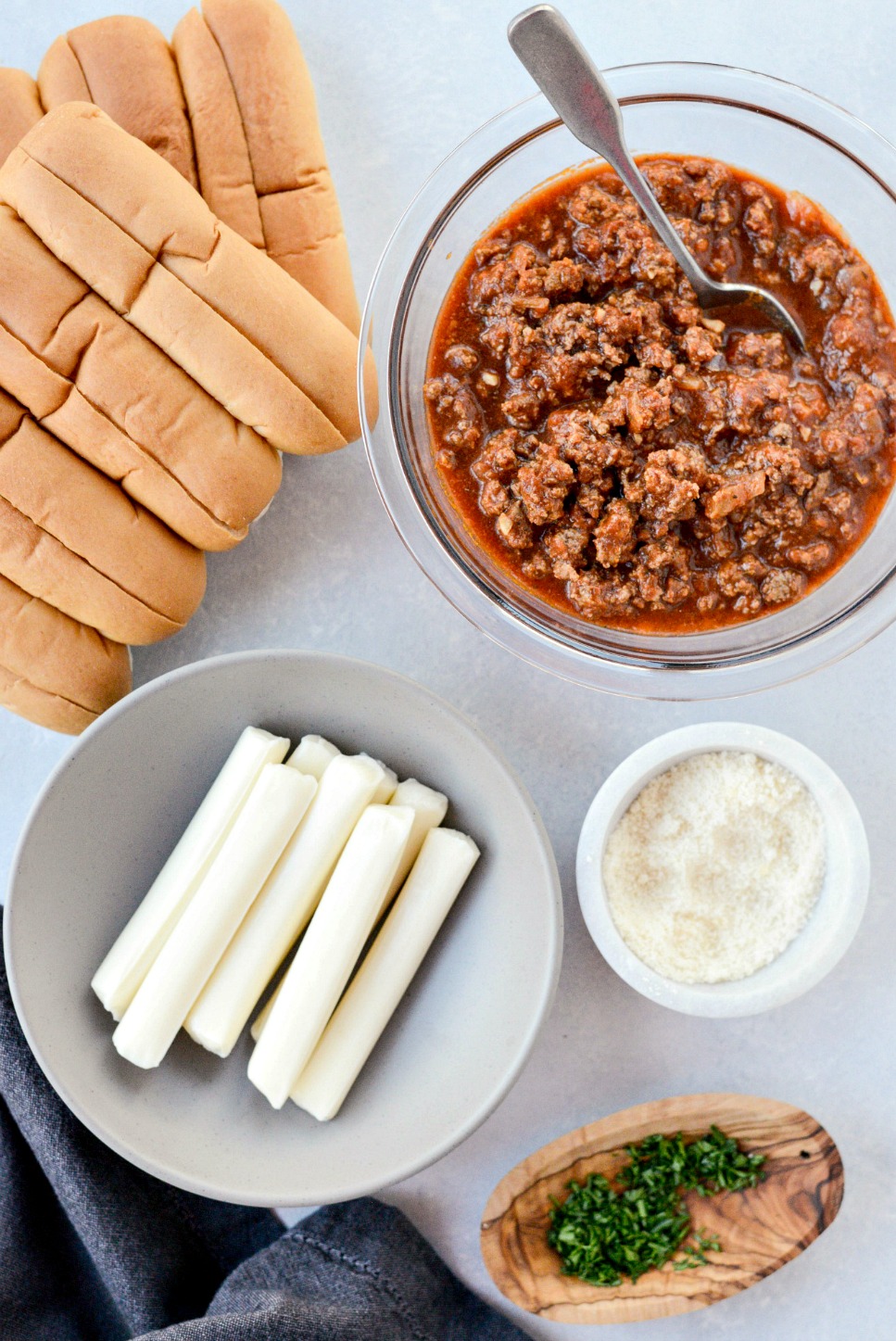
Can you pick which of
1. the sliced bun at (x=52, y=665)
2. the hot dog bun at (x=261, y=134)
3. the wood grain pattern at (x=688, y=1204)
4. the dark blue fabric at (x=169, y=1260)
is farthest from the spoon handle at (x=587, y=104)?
the dark blue fabric at (x=169, y=1260)

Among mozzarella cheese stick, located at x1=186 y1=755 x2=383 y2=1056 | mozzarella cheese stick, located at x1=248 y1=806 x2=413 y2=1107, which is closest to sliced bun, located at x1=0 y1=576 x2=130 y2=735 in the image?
mozzarella cheese stick, located at x1=186 y1=755 x2=383 y2=1056

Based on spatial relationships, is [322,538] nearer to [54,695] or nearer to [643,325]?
[54,695]

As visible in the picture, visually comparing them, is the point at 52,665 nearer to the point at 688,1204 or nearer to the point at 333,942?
the point at 333,942

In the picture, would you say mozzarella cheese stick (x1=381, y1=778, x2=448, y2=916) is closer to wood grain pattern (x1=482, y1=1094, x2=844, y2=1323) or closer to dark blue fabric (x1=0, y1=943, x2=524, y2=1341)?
wood grain pattern (x1=482, y1=1094, x2=844, y2=1323)

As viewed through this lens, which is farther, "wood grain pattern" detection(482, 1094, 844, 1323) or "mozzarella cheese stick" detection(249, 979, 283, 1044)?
"wood grain pattern" detection(482, 1094, 844, 1323)

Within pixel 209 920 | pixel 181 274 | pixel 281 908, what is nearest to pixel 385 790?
pixel 281 908
